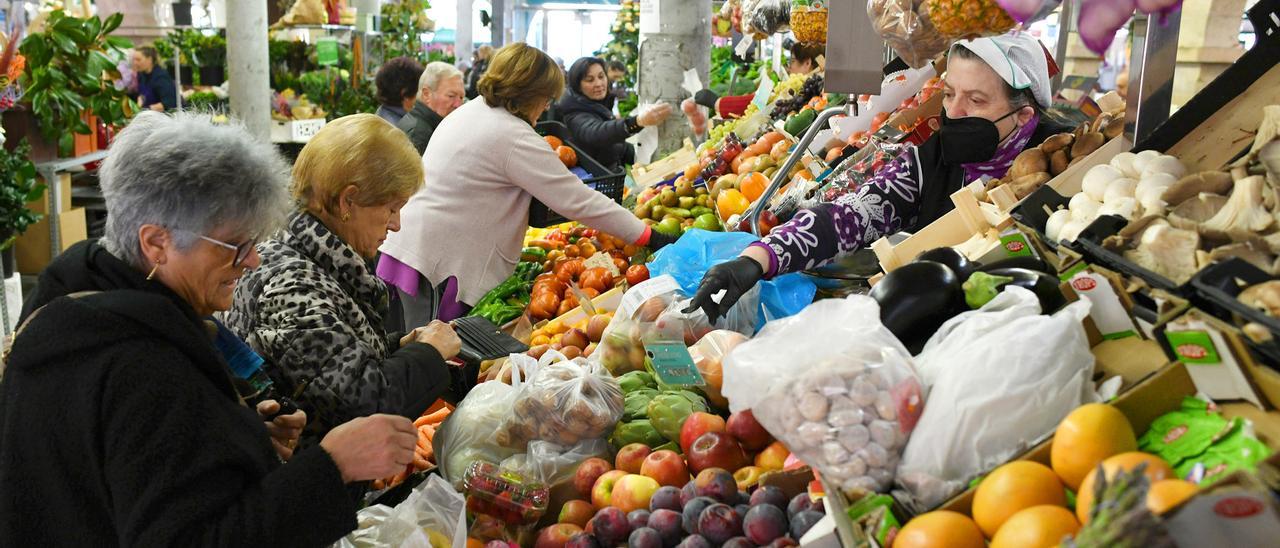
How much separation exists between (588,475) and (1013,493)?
3.75 ft

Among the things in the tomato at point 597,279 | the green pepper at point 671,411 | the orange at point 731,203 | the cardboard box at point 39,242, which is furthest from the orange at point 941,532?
the cardboard box at point 39,242

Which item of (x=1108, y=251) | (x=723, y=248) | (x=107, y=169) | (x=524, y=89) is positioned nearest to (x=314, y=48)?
(x=524, y=89)

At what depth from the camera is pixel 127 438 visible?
1.48 metres

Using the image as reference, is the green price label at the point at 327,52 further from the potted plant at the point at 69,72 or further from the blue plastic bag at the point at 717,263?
the blue plastic bag at the point at 717,263

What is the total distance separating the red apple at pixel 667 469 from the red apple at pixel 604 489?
2.4 inches

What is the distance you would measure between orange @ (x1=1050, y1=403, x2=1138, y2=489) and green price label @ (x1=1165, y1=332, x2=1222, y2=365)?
111 mm

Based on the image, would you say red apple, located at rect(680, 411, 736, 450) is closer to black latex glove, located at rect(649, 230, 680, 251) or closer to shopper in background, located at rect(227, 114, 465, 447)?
shopper in background, located at rect(227, 114, 465, 447)

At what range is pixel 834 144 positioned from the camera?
3.93 meters

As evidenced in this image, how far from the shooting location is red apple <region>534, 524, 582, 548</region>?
6.66 ft

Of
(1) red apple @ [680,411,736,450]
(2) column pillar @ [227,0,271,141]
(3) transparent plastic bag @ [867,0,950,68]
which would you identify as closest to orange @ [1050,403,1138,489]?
(1) red apple @ [680,411,736,450]

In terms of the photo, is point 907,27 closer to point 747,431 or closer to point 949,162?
point 949,162

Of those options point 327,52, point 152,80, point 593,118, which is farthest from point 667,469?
point 152,80

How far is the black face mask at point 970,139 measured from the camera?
2633 millimetres

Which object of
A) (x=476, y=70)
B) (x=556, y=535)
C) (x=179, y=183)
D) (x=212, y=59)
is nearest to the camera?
(x=179, y=183)
